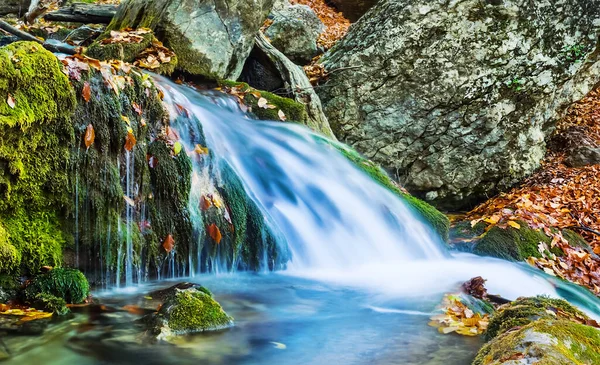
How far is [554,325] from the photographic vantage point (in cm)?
241

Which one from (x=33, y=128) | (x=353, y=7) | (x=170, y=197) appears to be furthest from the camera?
(x=353, y=7)

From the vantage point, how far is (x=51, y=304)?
3207 millimetres

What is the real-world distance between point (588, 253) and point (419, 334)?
5.05 m

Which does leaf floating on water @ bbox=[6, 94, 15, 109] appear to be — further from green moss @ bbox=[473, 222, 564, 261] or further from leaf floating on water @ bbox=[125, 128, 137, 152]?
green moss @ bbox=[473, 222, 564, 261]

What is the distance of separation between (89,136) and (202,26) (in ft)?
12.1

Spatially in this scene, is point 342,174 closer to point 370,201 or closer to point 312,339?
point 370,201

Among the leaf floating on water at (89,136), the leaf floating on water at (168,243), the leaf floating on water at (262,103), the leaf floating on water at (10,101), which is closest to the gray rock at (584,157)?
the leaf floating on water at (262,103)

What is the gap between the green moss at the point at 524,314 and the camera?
2.83m

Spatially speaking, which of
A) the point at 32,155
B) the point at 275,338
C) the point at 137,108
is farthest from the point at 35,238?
the point at 275,338

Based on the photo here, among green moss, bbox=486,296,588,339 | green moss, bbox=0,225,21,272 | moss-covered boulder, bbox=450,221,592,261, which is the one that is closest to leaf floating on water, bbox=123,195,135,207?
green moss, bbox=0,225,21,272

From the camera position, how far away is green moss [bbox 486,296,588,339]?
2.83 metres

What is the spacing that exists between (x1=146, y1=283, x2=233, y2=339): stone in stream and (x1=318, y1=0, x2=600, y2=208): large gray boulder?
6355 mm

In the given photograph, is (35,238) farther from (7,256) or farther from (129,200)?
(129,200)

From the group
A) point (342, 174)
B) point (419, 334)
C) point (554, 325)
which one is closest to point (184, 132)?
point (342, 174)
